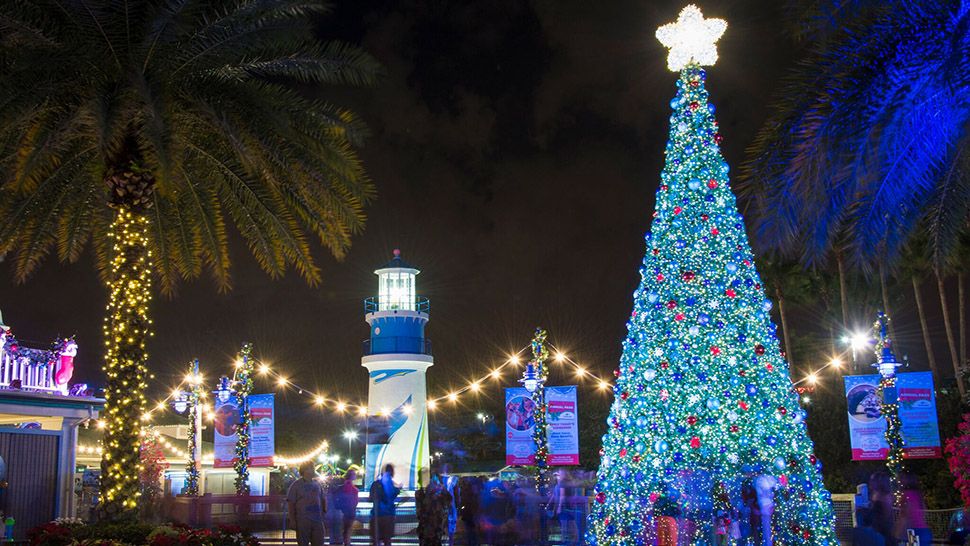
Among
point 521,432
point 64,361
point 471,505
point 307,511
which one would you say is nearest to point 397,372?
point 521,432

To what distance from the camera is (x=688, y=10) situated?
627 inches

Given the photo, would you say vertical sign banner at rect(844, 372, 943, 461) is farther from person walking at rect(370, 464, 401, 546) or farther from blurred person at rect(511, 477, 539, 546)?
person walking at rect(370, 464, 401, 546)

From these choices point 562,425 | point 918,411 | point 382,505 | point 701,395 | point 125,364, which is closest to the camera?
point 125,364

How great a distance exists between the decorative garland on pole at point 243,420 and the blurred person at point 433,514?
14.5 m

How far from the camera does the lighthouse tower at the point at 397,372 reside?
125ft

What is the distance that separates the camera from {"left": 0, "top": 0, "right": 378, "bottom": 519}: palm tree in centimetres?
1270

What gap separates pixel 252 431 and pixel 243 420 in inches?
17.5

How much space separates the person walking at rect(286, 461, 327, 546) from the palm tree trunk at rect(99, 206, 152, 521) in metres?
2.45

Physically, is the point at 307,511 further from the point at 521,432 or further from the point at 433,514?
the point at 521,432

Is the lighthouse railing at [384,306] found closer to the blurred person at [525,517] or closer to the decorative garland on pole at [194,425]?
the decorative garland on pole at [194,425]

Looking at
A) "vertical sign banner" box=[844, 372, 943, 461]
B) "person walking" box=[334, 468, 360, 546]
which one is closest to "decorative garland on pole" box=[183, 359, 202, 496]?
"person walking" box=[334, 468, 360, 546]

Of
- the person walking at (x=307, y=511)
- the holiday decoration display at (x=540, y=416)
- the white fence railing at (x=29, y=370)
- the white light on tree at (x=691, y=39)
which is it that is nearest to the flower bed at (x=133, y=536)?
the person walking at (x=307, y=511)

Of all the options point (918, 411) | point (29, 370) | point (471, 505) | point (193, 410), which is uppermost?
point (29, 370)

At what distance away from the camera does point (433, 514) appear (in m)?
14.9
